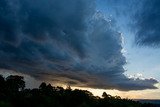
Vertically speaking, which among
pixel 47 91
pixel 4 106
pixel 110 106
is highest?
pixel 47 91

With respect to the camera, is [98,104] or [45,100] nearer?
[45,100]

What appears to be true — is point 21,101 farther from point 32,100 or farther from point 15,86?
point 15,86

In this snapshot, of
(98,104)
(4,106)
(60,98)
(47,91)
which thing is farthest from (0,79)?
(4,106)

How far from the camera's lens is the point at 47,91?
185250mm

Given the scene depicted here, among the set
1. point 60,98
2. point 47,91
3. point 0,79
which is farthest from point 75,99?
point 0,79

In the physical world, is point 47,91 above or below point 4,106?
above

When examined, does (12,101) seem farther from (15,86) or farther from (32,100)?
(15,86)

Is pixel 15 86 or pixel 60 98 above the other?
pixel 15 86

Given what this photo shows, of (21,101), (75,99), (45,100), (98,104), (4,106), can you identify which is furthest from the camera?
(98,104)

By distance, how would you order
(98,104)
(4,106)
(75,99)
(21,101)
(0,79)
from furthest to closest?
1. (0,79)
2. (98,104)
3. (75,99)
4. (21,101)
5. (4,106)

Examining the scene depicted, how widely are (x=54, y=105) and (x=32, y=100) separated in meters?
10.3

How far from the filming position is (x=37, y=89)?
629 feet

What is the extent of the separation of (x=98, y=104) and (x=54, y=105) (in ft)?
123

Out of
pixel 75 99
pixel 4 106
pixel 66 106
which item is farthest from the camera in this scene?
pixel 75 99
